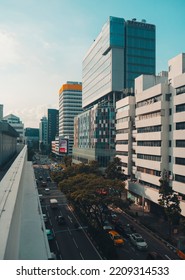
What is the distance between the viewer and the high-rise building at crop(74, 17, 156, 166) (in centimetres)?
8423

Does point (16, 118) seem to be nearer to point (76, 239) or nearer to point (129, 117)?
point (129, 117)

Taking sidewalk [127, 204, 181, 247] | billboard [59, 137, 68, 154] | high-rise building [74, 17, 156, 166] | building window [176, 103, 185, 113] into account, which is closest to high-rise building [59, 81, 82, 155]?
billboard [59, 137, 68, 154]

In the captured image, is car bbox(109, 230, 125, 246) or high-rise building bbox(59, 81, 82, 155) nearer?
car bbox(109, 230, 125, 246)

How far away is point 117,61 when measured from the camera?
300 ft

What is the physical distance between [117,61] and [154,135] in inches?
2087

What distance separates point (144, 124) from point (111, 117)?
114 ft

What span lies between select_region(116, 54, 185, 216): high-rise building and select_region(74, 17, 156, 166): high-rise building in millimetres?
23663

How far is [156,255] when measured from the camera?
2814 centimetres

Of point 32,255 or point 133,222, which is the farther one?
point 133,222

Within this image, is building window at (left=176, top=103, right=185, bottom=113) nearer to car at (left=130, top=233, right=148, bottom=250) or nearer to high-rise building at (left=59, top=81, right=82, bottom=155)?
car at (left=130, top=233, right=148, bottom=250)

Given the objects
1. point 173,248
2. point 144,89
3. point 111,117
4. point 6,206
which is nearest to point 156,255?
point 173,248

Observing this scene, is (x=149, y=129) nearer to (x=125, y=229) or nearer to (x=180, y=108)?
(x=180, y=108)

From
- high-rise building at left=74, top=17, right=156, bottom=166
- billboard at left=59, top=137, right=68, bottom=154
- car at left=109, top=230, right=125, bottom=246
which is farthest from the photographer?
billboard at left=59, top=137, right=68, bottom=154

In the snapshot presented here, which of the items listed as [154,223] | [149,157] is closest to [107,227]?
[154,223]
